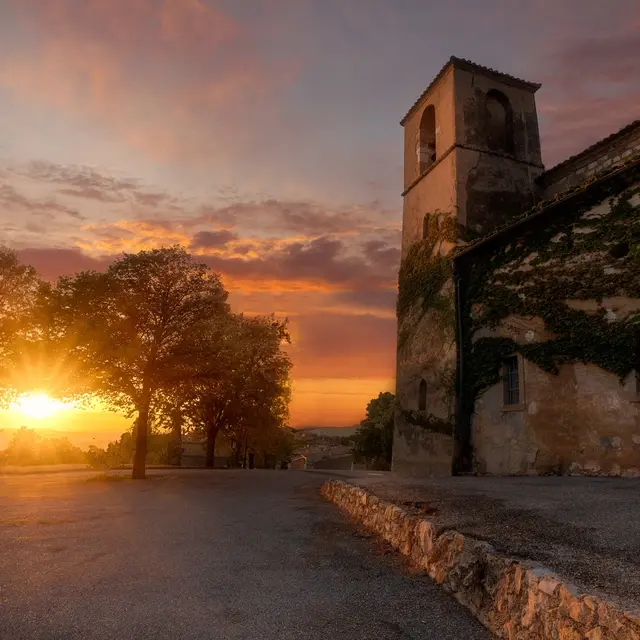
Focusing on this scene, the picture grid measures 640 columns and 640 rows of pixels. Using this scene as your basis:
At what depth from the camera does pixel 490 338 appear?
16.8 metres

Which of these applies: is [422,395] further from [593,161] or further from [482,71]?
[482,71]

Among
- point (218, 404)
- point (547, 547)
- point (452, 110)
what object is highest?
point (452, 110)

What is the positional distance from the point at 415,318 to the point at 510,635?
17.7 m

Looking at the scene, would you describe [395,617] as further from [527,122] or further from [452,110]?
[527,122]

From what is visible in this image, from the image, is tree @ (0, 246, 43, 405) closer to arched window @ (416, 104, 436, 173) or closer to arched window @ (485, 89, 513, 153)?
arched window @ (416, 104, 436, 173)

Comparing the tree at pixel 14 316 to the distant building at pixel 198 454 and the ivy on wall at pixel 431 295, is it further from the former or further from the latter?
the distant building at pixel 198 454

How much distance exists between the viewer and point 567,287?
14.4 meters

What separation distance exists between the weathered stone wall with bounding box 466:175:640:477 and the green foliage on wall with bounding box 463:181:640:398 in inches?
1.2

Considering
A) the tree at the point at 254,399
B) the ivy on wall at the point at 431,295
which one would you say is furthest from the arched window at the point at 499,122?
the tree at the point at 254,399

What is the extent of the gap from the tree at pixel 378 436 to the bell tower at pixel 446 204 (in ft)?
46.9

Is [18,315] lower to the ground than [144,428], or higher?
higher

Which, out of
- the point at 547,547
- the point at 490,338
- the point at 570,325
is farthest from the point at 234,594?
the point at 490,338

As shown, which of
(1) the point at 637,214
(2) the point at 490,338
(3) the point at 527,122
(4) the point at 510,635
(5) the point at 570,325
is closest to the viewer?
(4) the point at 510,635

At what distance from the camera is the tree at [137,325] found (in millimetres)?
19609
